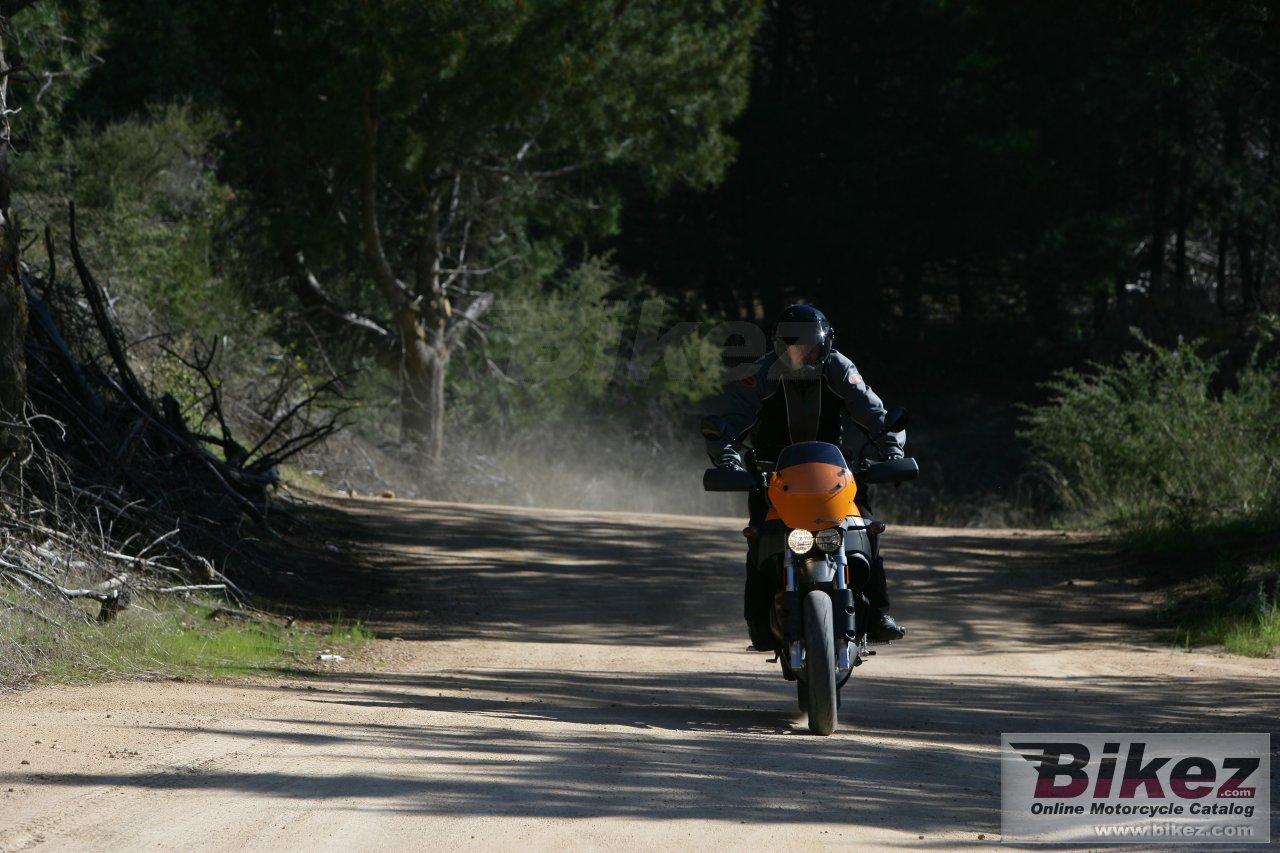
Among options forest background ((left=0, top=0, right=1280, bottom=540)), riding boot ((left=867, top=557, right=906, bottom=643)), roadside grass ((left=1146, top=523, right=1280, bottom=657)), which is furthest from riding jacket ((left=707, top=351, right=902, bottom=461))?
forest background ((left=0, top=0, right=1280, bottom=540))

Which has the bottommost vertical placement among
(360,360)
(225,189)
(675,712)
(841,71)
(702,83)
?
(675,712)

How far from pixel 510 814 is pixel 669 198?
3420cm

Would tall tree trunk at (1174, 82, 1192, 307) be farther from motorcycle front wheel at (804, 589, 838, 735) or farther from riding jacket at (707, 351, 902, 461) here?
motorcycle front wheel at (804, 589, 838, 735)

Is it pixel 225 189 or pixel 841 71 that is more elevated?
pixel 841 71

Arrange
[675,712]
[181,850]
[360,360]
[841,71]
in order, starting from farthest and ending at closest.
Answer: [841,71] → [360,360] → [675,712] → [181,850]

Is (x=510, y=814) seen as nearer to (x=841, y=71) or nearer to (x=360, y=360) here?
(x=360, y=360)

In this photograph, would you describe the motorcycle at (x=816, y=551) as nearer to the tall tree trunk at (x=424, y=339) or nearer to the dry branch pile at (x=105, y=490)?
the dry branch pile at (x=105, y=490)

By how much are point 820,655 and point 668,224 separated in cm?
3262

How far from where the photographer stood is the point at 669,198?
125 feet

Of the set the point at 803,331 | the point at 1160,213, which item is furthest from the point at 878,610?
the point at 1160,213

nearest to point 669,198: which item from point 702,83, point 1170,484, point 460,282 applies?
point 460,282

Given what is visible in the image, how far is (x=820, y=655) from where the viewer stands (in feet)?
20.8

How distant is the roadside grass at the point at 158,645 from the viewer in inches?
292

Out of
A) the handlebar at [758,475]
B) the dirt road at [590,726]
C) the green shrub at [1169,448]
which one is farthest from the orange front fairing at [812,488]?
the green shrub at [1169,448]
